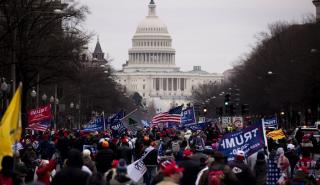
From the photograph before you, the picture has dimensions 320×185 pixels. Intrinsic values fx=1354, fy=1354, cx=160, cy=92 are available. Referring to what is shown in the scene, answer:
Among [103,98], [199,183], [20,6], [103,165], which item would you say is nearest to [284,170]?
[103,165]

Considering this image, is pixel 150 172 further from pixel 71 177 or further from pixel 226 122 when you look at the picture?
pixel 226 122

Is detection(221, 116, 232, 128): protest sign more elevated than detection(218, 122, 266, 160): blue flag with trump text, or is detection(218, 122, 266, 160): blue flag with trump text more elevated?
detection(221, 116, 232, 128): protest sign

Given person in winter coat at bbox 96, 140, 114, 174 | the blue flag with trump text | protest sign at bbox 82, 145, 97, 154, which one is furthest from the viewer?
protest sign at bbox 82, 145, 97, 154

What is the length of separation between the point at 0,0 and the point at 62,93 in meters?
48.3

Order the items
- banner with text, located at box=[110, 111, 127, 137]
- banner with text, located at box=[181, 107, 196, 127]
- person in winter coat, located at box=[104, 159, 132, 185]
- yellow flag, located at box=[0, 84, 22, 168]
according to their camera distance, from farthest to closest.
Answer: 1. banner with text, located at box=[110, 111, 127, 137]
2. banner with text, located at box=[181, 107, 196, 127]
3. person in winter coat, located at box=[104, 159, 132, 185]
4. yellow flag, located at box=[0, 84, 22, 168]

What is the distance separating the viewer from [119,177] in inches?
657

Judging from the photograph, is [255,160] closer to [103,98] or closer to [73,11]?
[73,11]

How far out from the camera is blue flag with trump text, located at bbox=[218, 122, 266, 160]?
21688 mm

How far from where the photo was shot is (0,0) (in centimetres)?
4153

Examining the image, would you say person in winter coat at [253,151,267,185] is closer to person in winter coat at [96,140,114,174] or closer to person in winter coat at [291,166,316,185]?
person in winter coat at [96,140,114,174]

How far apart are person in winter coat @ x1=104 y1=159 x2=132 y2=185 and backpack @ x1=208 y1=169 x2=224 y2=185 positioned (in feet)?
3.59

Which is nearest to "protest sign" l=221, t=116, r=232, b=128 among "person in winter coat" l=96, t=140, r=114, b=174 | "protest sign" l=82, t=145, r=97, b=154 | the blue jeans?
"protest sign" l=82, t=145, r=97, b=154

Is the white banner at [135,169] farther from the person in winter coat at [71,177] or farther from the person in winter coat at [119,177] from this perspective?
the person in winter coat at [71,177]

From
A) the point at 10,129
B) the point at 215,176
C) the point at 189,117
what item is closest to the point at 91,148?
the point at 189,117
